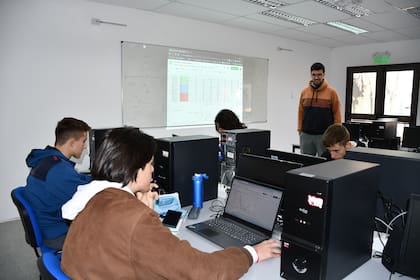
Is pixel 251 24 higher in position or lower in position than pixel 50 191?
higher

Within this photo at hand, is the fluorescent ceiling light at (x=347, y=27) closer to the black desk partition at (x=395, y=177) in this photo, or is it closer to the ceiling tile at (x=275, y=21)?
the ceiling tile at (x=275, y=21)

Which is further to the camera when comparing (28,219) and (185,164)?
(185,164)

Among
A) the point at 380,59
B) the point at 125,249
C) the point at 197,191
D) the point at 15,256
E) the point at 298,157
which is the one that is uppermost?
the point at 380,59

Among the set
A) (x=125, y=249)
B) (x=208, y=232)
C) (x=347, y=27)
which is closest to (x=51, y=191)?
(x=208, y=232)

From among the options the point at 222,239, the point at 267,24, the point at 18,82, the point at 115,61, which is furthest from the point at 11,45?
the point at 267,24

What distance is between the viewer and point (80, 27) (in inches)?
151

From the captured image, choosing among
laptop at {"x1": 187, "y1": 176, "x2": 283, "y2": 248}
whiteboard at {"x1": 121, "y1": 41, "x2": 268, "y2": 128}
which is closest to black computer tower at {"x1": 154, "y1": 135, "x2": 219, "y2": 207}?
laptop at {"x1": 187, "y1": 176, "x2": 283, "y2": 248}

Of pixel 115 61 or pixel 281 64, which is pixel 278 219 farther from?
pixel 281 64

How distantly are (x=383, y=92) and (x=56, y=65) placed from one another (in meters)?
6.07

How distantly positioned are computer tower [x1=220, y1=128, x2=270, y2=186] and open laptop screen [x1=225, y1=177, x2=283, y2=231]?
57 centimetres

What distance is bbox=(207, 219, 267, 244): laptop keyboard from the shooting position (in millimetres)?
1571

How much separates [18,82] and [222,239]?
3080 millimetres

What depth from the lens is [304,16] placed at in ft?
15.3

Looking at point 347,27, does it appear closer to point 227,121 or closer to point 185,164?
point 227,121
